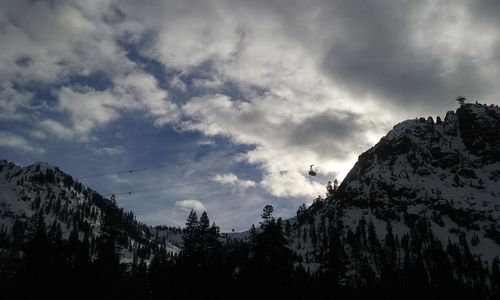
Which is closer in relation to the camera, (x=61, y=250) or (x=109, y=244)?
(x=61, y=250)

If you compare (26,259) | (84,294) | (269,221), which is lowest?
(84,294)

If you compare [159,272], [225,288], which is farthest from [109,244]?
[159,272]

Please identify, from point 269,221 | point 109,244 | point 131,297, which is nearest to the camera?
point 269,221

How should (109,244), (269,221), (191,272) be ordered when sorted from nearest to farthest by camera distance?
(269,221) < (191,272) < (109,244)

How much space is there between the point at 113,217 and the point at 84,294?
53.2ft

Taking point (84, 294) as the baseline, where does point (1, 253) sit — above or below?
above

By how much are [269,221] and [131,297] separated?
150ft

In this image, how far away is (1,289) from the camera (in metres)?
62.1

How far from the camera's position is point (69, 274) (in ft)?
200

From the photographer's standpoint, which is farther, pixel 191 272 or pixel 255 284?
pixel 191 272

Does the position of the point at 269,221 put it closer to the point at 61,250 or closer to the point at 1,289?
the point at 61,250

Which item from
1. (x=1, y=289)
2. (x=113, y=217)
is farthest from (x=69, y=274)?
(x=113, y=217)

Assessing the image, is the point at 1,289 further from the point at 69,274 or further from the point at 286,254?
the point at 286,254

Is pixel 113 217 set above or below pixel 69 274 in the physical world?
above
